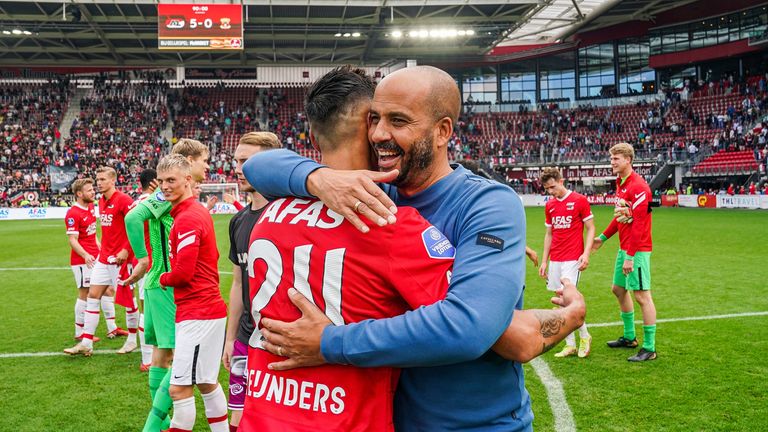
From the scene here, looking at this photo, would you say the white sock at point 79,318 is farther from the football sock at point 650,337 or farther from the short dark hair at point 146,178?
the football sock at point 650,337

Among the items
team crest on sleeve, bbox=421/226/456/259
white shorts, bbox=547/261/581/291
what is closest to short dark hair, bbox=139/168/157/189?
white shorts, bbox=547/261/581/291

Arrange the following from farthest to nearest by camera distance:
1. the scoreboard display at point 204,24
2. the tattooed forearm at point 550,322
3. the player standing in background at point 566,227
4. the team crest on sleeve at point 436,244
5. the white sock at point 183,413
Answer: the scoreboard display at point 204,24
the player standing in background at point 566,227
the white sock at point 183,413
the tattooed forearm at point 550,322
the team crest on sleeve at point 436,244

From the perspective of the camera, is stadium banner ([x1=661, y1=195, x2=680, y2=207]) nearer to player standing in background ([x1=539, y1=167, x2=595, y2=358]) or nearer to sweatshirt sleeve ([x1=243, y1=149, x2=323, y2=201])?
player standing in background ([x1=539, y1=167, x2=595, y2=358])

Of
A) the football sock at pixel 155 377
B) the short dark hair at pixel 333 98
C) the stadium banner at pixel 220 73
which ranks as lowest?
the football sock at pixel 155 377

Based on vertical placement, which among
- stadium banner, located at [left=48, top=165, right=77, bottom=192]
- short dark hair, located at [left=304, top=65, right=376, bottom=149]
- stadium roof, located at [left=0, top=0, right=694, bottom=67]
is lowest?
short dark hair, located at [left=304, top=65, right=376, bottom=149]

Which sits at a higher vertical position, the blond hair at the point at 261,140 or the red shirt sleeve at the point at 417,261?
the blond hair at the point at 261,140

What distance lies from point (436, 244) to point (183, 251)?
10.3 ft

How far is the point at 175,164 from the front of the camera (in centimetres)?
469

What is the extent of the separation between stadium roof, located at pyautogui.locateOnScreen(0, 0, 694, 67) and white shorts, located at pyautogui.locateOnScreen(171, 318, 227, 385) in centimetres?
3324

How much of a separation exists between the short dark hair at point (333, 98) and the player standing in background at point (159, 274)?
312 centimetres

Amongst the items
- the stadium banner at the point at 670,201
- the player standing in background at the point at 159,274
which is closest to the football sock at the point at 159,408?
the player standing in background at the point at 159,274

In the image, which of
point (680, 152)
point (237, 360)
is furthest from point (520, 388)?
point (680, 152)

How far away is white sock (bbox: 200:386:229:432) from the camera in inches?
179

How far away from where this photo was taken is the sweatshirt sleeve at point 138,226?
16.6 feet
